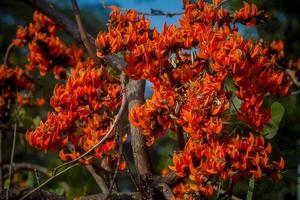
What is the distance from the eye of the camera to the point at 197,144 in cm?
177

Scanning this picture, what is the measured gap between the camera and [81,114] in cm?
196

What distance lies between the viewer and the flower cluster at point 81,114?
1909mm

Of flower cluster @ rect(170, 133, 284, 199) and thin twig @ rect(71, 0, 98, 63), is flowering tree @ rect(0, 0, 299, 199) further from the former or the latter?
thin twig @ rect(71, 0, 98, 63)

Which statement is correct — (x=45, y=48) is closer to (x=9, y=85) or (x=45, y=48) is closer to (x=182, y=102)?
(x=9, y=85)

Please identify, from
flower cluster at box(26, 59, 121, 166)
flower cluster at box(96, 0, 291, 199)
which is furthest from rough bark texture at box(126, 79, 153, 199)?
flower cluster at box(96, 0, 291, 199)

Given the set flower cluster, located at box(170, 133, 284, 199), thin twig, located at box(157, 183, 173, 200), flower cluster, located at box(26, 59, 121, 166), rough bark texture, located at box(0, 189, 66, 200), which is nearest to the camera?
flower cluster, located at box(170, 133, 284, 199)

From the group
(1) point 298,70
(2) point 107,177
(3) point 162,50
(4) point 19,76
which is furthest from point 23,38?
(1) point 298,70

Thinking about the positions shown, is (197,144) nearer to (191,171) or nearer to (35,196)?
(191,171)

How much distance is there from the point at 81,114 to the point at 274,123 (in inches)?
49.4

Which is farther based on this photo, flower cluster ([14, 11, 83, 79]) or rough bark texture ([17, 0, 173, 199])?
flower cluster ([14, 11, 83, 79])

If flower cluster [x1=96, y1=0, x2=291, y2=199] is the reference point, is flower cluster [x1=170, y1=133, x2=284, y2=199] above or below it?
below

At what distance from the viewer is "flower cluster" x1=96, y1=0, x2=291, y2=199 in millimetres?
1714

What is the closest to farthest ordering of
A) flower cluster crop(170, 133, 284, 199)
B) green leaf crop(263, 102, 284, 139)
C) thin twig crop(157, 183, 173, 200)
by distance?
flower cluster crop(170, 133, 284, 199), thin twig crop(157, 183, 173, 200), green leaf crop(263, 102, 284, 139)

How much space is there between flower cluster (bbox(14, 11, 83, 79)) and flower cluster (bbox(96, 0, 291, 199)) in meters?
0.98
